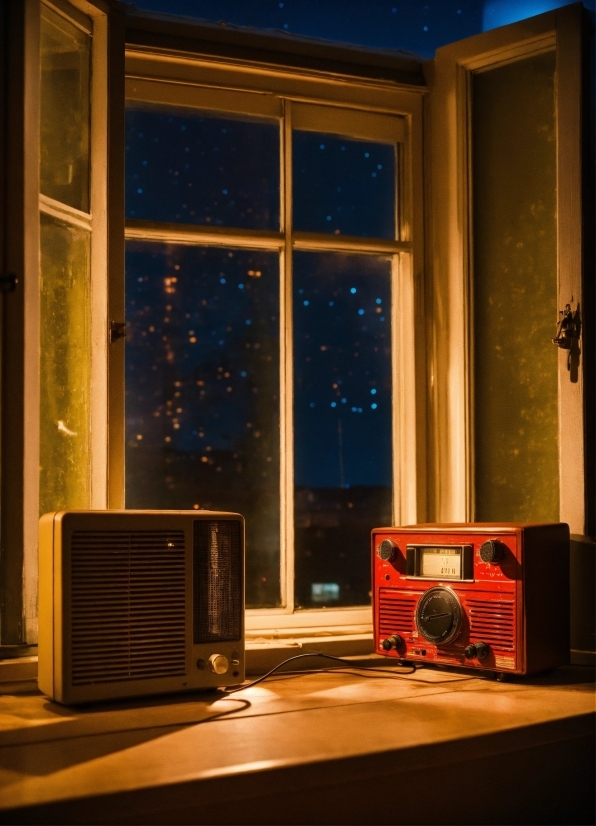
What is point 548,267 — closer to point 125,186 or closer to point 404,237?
point 404,237

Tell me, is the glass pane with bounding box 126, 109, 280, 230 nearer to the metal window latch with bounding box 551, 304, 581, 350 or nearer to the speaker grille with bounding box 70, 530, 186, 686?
the metal window latch with bounding box 551, 304, 581, 350

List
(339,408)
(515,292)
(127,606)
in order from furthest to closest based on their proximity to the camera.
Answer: (339,408), (515,292), (127,606)

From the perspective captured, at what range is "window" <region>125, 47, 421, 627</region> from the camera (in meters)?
2.56

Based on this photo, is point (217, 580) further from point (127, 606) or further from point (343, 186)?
point (343, 186)

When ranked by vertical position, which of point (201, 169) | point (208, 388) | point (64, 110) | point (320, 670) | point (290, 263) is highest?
point (201, 169)

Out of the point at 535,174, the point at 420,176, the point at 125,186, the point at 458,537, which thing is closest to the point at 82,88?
the point at 125,186

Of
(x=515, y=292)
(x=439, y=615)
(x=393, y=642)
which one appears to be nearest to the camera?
(x=439, y=615)

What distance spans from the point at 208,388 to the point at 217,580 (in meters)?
1.89

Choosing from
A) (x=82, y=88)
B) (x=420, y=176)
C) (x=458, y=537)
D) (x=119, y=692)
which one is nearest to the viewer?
(x=119, y=692)

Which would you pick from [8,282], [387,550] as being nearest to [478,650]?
[387,550]

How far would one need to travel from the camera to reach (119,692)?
182 cm

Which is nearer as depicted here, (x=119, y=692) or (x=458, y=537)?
(x=119, y=692)

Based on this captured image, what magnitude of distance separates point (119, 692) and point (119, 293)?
38.8 inches

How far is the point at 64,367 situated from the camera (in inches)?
87.4
